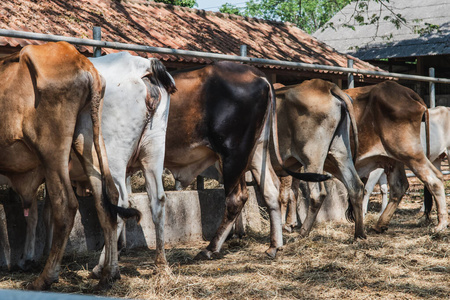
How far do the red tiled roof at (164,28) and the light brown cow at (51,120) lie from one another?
533cm

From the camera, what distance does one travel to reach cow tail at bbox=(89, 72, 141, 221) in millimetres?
4453

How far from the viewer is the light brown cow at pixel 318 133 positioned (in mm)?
6941

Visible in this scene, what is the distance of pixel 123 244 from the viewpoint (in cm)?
605

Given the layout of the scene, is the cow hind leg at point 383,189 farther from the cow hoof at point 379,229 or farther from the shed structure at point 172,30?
the shed structure at point 172,30

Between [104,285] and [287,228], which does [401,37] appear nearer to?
[287,228]

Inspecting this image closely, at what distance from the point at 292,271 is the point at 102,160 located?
6.52ft

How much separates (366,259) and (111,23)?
8891 mm

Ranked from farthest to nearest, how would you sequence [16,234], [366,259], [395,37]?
[395,37]
[366,259]
[16,234]

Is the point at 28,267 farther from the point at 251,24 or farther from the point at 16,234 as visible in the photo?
the point at 251,24

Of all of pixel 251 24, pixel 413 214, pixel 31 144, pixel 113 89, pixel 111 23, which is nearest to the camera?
pixel 31 144

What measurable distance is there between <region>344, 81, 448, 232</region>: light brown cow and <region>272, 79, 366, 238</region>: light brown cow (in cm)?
62

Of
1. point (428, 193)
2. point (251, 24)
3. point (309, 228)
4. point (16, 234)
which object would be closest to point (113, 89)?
point (16, 234)

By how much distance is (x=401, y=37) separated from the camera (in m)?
19.1

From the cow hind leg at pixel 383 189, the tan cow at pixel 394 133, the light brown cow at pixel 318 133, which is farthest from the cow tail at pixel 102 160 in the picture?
the cow hind leg at pixel 383 189
